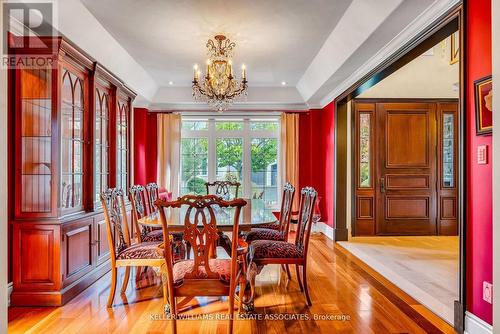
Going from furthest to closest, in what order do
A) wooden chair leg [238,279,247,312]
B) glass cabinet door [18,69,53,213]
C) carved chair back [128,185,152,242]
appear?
carved chair back [128,185,152,242]
glass cabinet door [18,69,53,213]
wooden chair leg [238,279,247,312]

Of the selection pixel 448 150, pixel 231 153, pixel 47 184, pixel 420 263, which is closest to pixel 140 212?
pixel 47 184

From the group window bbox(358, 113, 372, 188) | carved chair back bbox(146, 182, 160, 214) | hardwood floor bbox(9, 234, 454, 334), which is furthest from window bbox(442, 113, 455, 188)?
carved chair back bbox(146, 182, 160, 214)

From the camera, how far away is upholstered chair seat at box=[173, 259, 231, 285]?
7.72 ft

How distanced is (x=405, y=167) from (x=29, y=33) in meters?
5.60

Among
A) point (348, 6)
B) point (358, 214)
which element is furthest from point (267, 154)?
point (348, 6)

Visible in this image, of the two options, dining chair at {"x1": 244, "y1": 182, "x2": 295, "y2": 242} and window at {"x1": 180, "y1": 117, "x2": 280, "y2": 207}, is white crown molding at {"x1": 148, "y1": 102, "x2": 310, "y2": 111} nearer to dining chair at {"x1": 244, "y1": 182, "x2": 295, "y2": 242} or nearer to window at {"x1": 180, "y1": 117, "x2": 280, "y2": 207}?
window at {"x1": 180, "y1": 117, "x2": 280, "y2": 207}

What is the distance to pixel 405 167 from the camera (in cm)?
598

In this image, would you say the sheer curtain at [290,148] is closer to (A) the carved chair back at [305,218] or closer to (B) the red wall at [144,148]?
(B) the red wall at [144,148]

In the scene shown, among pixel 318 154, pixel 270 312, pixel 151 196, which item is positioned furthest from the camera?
pixel 318 154

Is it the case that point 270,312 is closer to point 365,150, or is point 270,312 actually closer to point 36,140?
point 36,140

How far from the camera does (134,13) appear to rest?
3465 mm

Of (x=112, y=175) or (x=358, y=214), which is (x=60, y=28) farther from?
(x=358, y=214)

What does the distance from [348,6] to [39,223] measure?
3.43 metres

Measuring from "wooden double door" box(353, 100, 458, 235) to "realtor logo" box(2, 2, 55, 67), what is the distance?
4633 mm
